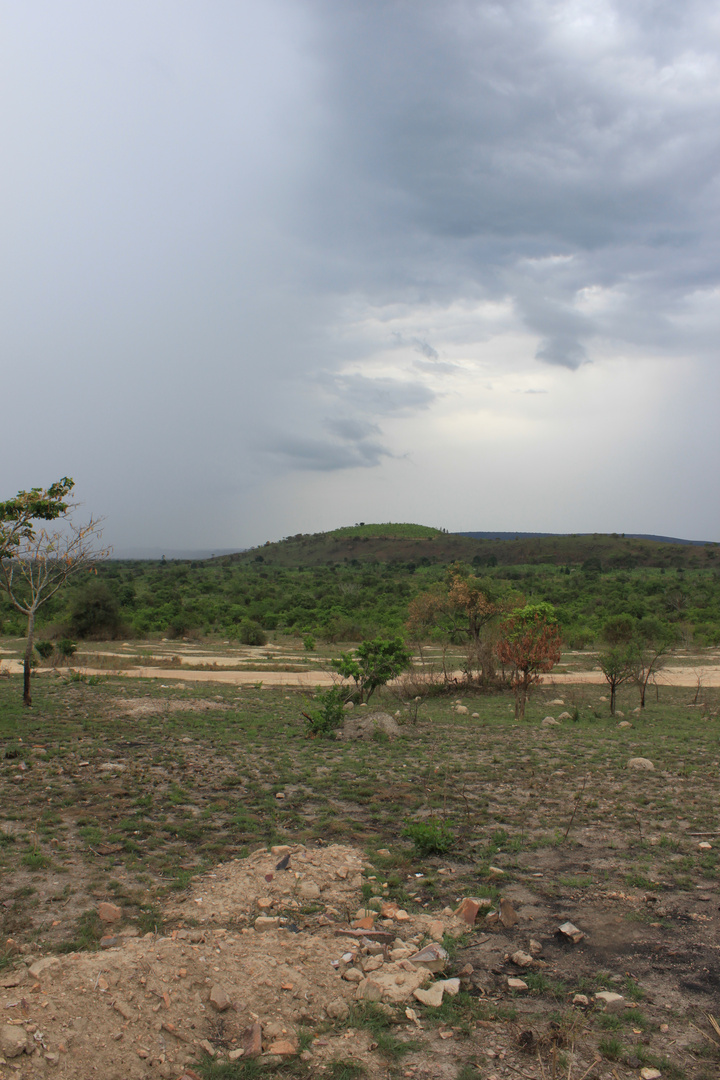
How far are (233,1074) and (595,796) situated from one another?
7.08 m

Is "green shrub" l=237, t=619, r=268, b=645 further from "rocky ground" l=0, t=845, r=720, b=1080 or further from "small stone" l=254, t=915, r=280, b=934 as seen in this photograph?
"small stone" l=254, t=915, r=280, b=934

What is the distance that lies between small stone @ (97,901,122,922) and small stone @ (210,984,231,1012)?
1487mm

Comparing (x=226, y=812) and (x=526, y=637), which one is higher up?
(x=526, y=637)

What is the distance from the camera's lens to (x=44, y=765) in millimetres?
10250

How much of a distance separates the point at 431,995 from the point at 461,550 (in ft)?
408

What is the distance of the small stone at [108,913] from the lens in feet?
17.4

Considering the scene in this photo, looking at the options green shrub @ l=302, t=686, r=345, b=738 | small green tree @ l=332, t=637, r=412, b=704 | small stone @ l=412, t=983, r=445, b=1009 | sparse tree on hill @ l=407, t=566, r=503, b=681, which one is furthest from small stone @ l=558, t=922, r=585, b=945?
sparse tree on hill @ l=407, t=566, r=503, b=681

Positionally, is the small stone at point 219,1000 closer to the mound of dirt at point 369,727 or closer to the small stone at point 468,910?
the small stone at point 468,910

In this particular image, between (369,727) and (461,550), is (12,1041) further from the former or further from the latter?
(461,550)

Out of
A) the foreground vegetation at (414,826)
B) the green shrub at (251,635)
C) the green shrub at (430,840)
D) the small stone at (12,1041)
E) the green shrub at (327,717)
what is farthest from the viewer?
the green shrub at (251,635)

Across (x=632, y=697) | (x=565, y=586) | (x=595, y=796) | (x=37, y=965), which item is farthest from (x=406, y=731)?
(x=565, y=586)

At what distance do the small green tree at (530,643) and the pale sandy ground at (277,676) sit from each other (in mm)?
8270

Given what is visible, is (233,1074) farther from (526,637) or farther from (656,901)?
(526,637)

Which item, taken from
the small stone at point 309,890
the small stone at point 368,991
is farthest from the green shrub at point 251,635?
the small stone at point 368,991
